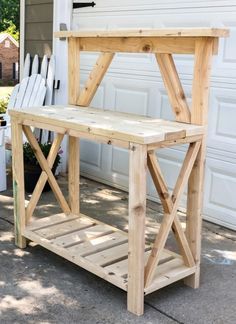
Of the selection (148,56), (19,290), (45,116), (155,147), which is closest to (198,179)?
(155,147)

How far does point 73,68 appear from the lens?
320 centimetres

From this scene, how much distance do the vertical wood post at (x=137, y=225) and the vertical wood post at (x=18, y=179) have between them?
101 cm

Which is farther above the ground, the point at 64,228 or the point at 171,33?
the point at 171,33

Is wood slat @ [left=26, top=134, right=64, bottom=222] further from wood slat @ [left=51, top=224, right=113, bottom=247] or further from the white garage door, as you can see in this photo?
the white garage door

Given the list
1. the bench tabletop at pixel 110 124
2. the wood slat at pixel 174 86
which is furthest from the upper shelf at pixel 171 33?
the bench tabletop at pixel 110 124

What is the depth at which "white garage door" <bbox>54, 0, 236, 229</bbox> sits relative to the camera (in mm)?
3578

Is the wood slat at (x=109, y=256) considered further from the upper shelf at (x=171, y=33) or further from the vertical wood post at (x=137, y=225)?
the upper shelf at (x=171, y=33)

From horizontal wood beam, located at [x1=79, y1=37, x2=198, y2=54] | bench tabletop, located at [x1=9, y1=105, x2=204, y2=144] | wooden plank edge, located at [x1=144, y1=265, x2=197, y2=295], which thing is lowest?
wooden plank edge, located at [x1=144, y1=265, x2=197, y2=295]

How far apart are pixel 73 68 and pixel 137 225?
126 centimetres

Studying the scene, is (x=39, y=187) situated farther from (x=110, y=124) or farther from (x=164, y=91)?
(x=164, y=91)

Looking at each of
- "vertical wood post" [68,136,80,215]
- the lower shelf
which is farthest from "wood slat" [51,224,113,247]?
"vertical wood post" [68,136,80,215]

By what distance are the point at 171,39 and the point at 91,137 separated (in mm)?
650

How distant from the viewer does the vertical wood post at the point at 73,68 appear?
3.16 meters

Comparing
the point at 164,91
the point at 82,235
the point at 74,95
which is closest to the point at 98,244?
the point at 82,235
